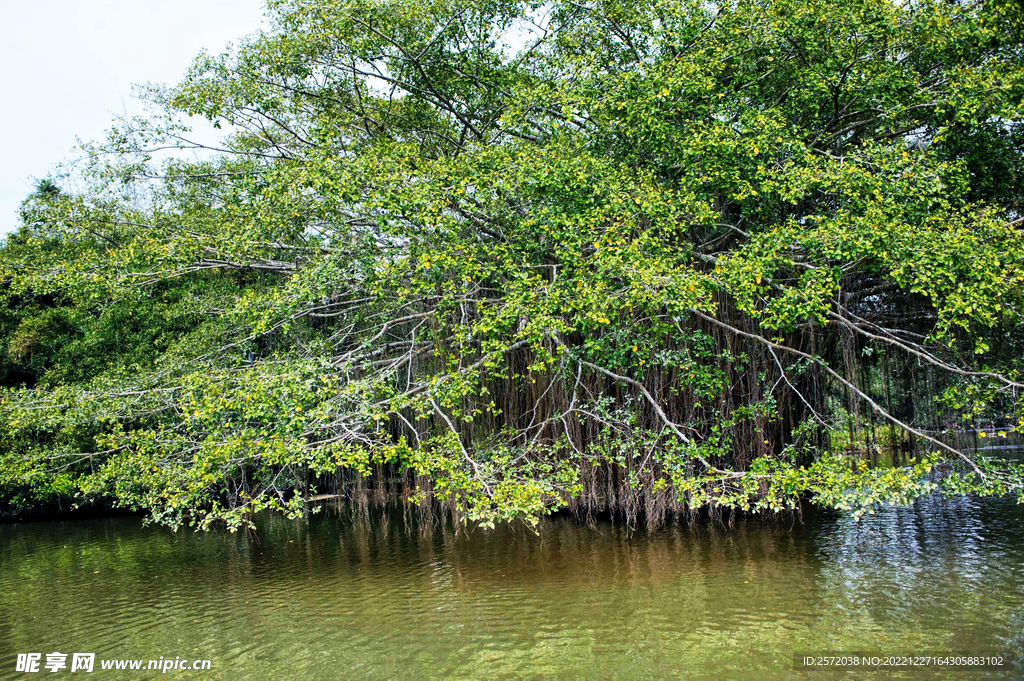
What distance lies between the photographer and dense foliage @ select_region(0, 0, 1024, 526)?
652cm

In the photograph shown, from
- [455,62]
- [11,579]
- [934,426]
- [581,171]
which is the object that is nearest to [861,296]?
[934,426]

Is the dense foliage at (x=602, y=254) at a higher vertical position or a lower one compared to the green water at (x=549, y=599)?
higher

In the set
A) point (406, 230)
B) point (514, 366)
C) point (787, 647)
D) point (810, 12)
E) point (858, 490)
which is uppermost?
point (810, 12)

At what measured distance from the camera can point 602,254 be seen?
257 inches

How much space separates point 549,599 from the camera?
6.16 metres

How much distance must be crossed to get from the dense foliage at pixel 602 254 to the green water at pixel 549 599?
2.39 ft

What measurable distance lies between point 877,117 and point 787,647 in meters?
5.78

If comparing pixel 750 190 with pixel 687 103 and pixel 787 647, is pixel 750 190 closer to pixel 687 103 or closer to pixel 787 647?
pixel 687 103

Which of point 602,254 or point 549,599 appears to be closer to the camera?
point 549,599

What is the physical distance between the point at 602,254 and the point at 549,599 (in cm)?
315

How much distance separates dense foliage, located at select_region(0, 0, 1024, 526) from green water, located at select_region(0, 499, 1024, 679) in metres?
0.73

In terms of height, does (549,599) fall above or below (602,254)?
below

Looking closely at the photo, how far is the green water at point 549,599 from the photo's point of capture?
488 centimetres

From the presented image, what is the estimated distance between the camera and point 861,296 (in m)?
8.25
